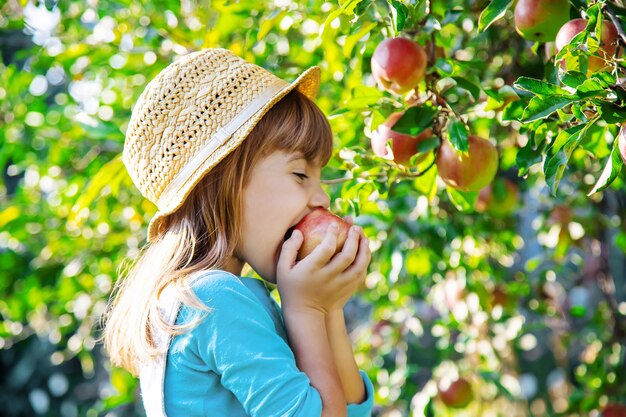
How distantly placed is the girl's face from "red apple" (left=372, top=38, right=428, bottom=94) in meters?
0.23

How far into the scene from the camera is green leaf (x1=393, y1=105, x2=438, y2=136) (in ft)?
3.98

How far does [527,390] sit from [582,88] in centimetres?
278

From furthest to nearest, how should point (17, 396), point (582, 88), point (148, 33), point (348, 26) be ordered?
point (17, 396) → point (148, 33) → point (348, 26) → point (582, 88)

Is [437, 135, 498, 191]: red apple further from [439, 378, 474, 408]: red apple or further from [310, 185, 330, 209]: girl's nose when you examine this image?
[439, 378, 474, 408]: red apple

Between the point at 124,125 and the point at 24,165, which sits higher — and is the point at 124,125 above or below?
above

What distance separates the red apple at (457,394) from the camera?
1.99m

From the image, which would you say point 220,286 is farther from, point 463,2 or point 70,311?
point 70,311

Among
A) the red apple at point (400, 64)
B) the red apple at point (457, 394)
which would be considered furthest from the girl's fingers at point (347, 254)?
the red apple at point (457, 394)

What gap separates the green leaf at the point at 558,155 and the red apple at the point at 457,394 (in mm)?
1094

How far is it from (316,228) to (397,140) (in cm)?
25

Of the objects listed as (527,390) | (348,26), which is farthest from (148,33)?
(527,390)

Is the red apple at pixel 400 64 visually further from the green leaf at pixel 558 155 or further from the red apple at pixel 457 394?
the red apple at pixel 457 394

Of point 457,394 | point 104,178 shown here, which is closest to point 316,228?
point 104,178

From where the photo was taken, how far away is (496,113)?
59.8 inches
